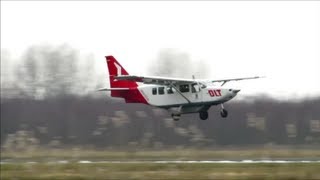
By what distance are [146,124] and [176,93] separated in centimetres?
305

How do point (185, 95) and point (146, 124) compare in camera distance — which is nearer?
point (185, 95)

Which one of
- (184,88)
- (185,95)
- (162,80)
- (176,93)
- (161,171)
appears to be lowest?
(161,171)

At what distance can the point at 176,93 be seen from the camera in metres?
44.7

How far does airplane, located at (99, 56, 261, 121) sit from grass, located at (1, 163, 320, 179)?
21.7m

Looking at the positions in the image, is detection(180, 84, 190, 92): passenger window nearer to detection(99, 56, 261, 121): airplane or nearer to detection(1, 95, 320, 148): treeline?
detection(99, 56, 261, 121): airplane

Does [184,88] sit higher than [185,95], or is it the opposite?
[184,88]

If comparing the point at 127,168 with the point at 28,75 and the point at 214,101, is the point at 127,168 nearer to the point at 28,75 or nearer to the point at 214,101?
the point at 214,101

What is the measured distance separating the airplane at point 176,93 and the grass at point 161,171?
21.7 meters

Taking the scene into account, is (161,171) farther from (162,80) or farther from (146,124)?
(146,124)

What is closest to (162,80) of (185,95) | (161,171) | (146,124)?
(185,95)

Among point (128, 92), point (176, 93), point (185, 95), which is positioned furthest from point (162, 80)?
point (128, 92)

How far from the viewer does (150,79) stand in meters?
42.5

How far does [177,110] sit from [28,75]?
104 ft

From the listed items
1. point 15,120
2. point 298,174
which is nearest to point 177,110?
point 15,120
